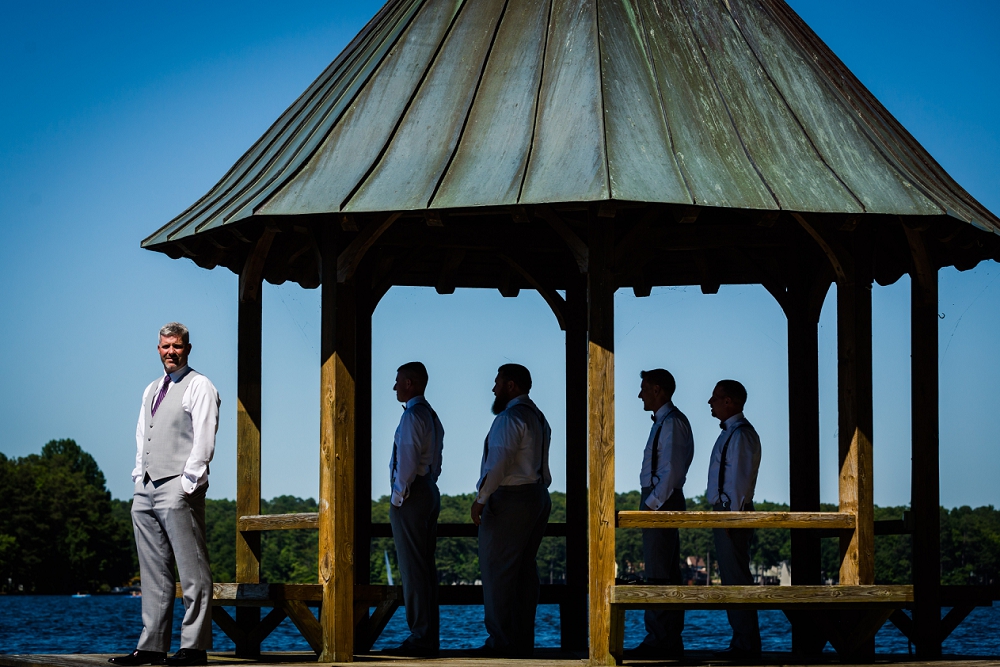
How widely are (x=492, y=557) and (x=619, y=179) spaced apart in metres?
3.23

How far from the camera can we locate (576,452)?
1262 cm

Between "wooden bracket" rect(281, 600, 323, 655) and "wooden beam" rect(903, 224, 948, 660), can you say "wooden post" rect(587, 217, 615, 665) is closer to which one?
"wooden bracket" rect(281, 600, 323, 655)

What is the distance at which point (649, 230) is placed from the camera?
31.3ft

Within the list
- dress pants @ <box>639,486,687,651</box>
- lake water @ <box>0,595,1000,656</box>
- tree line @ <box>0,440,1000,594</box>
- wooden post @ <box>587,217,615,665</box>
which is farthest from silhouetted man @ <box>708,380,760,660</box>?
tree line @ <box>0,440,1000,594</box>

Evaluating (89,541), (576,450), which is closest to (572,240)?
(576,450)

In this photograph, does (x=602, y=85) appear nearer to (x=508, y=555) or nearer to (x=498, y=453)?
(x=498, y=453)

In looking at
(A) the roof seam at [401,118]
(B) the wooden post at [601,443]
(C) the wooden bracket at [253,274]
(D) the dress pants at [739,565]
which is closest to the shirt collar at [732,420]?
(D) the dress pants at [739,565]

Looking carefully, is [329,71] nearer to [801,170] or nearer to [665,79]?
[665,79]

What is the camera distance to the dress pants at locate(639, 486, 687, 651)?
1085cm

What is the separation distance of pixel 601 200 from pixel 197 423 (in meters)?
2.72

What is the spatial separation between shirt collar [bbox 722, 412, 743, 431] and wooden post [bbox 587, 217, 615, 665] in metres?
1.94

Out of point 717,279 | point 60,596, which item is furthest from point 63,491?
point 717,279

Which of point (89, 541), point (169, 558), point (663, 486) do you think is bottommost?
point (89, 541)

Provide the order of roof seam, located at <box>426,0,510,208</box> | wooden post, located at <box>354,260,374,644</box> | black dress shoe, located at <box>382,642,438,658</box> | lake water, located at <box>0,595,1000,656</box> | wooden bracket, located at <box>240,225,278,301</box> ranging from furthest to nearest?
lake water, located at <box>0,595,1000,656</box>, wooden post, located at <box>354,260,374,644</box>, black dress shoe, located at <box>382,642,438,658</box>, wooden bracket, located at <box>240,225,278,301</box>, roof seam, located at <box>426,0,510,208</box>
